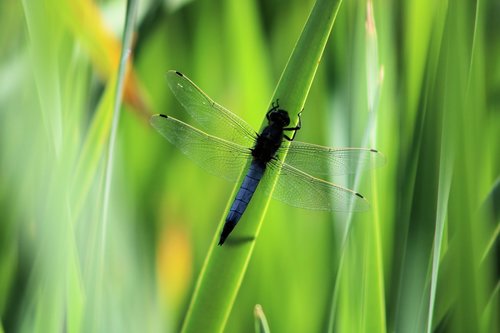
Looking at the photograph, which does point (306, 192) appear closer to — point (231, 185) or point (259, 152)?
point (259, 152)

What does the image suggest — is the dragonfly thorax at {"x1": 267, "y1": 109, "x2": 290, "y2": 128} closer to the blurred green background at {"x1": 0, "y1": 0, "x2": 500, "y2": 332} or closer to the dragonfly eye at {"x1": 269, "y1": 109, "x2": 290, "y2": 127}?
the dragonfly eye at {"x1": 269, "y1": 109, "x2": 290, "y2": 127}

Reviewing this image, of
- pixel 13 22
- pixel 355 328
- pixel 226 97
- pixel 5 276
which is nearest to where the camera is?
pixel 355 328

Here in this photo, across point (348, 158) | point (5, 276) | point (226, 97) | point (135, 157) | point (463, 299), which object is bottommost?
point (5, 276)

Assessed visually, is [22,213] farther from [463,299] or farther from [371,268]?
[463,299]

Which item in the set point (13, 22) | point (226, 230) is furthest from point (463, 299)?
point (13, 22)

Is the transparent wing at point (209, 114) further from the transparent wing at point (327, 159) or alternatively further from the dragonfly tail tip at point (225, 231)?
the dragonfly tail tip at point (225, 231)

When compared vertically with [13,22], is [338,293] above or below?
below

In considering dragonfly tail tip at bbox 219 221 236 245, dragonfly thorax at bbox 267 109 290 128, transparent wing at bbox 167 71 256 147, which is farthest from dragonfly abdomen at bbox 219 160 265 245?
transparent wing at bbox 167 71 256 147

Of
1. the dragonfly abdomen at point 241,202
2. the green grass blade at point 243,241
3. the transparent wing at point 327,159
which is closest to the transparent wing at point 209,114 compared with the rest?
the transparent wing at point 327,159
